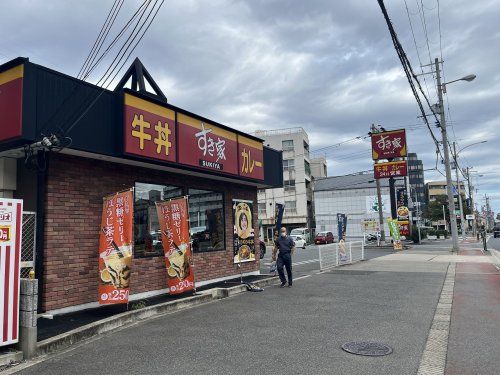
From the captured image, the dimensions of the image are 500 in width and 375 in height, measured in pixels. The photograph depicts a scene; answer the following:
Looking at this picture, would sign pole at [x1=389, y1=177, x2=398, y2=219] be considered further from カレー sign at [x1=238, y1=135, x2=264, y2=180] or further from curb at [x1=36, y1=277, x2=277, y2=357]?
curb at [x1=36, y1=277, x2=277, y2=357]

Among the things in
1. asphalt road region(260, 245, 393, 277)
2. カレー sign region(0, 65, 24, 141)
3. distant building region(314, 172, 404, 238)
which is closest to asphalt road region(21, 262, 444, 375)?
カレー sign region(0, 65, 24, 141)

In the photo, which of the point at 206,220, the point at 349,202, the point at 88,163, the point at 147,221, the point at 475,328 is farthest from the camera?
the point at 349,202

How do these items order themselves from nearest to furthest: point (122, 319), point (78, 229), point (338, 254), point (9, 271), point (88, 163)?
point (9, 271) → point (122, 319) → point (78, 229) → point (88, 163) → point (338, 254)

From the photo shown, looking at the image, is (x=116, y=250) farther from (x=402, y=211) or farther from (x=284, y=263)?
(x=402, y=211)

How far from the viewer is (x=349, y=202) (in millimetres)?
71688

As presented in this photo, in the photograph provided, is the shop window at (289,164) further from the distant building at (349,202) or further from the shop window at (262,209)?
the distant building at (349,202)

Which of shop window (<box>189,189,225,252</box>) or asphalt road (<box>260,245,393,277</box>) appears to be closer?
shop window (<box>189,189,225,252</box>)

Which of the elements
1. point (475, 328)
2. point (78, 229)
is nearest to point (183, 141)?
point (78, 229)

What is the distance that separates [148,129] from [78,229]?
2507 millimetres

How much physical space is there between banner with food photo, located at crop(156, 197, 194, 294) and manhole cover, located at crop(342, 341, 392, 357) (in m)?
4.44

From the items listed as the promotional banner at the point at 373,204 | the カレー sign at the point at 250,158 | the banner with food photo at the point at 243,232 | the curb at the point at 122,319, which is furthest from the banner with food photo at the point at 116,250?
the promotional banner at the point at 373,204

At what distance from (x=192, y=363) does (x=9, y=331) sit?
252cm

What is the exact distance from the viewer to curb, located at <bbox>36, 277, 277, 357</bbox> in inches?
231

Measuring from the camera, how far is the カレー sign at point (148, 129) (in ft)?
27.5
